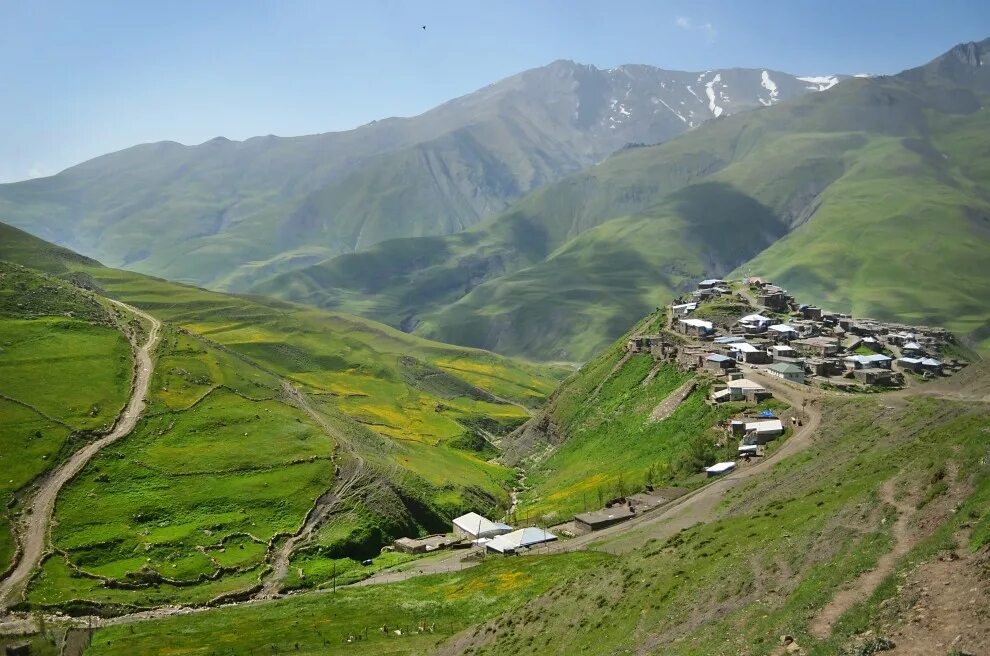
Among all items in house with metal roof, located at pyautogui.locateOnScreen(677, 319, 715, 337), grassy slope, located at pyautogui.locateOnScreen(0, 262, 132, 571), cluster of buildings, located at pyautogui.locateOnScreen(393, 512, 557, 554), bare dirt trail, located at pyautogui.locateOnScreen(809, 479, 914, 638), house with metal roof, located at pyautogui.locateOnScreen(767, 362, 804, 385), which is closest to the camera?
bare dirt trail, located at pyautogui.locateOnScreen(809, 479, 914, 638)

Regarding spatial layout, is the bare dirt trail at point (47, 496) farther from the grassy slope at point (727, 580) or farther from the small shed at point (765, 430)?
the small shed at point (765, 430)

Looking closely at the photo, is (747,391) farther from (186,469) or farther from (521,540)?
(186,469)

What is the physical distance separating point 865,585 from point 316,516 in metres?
71.4

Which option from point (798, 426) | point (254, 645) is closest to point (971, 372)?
point (798, 426)

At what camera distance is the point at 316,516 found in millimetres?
92062

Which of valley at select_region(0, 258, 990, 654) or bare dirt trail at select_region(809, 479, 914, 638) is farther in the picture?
valley at select_region(0, 258, 990, 654)

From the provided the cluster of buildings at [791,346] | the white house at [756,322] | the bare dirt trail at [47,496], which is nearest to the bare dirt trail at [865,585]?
the cluster of buildings at [791,346]

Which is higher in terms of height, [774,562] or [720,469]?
[774,562]

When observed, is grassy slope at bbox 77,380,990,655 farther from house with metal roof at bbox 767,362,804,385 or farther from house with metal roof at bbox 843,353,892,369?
house with metal roof at bbox 843,353,892,369

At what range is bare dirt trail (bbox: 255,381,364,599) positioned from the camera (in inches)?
3100

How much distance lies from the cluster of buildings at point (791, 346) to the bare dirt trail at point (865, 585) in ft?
206

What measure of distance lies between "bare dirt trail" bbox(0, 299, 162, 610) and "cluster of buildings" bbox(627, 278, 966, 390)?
76.8 m

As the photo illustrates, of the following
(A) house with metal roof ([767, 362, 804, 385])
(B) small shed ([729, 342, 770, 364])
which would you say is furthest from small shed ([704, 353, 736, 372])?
(B) small shed ([729, 342, 770, 364])

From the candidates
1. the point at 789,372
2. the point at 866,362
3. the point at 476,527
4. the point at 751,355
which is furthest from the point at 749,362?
the point at 476,527
